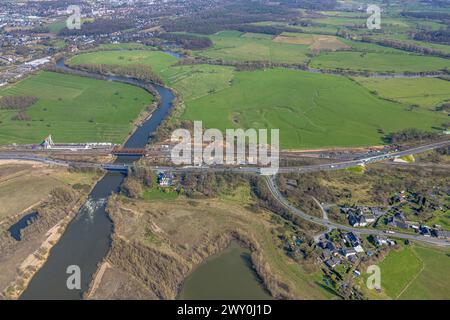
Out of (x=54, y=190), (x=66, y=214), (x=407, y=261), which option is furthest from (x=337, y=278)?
(x=54, y=190)

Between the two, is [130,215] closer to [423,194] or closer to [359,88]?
[423,194]

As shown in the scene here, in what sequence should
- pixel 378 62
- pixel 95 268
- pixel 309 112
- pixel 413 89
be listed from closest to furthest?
pixel 95 268
pixel 309 112
pixel 413 89
pixel 378 62

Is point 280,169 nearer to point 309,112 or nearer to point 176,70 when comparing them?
point 309,112

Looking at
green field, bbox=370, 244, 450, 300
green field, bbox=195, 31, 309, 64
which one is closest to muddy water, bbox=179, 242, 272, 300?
green field, bbox=370, 244, 450, 300

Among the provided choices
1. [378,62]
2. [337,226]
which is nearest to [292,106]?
[337,226]

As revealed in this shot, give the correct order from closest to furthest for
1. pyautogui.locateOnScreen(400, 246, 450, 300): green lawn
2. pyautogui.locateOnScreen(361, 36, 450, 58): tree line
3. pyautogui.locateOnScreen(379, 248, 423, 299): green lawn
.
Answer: pyautogui.locateOnScreen(400, 246, 450, 300): green lawn, pyautogui.locateOnScreen(379, 248, 423, 299): green lawn, pyautogui.locateOnScreen(361, 36, 450, 58): tree line

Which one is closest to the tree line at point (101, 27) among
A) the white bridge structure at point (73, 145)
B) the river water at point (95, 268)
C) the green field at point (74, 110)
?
the green field at point (74, 110)

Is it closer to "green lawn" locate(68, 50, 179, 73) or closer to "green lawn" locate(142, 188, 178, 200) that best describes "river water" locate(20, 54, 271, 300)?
"green lawn" locate(142, 188, 178, 200)

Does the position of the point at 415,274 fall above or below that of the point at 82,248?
below
